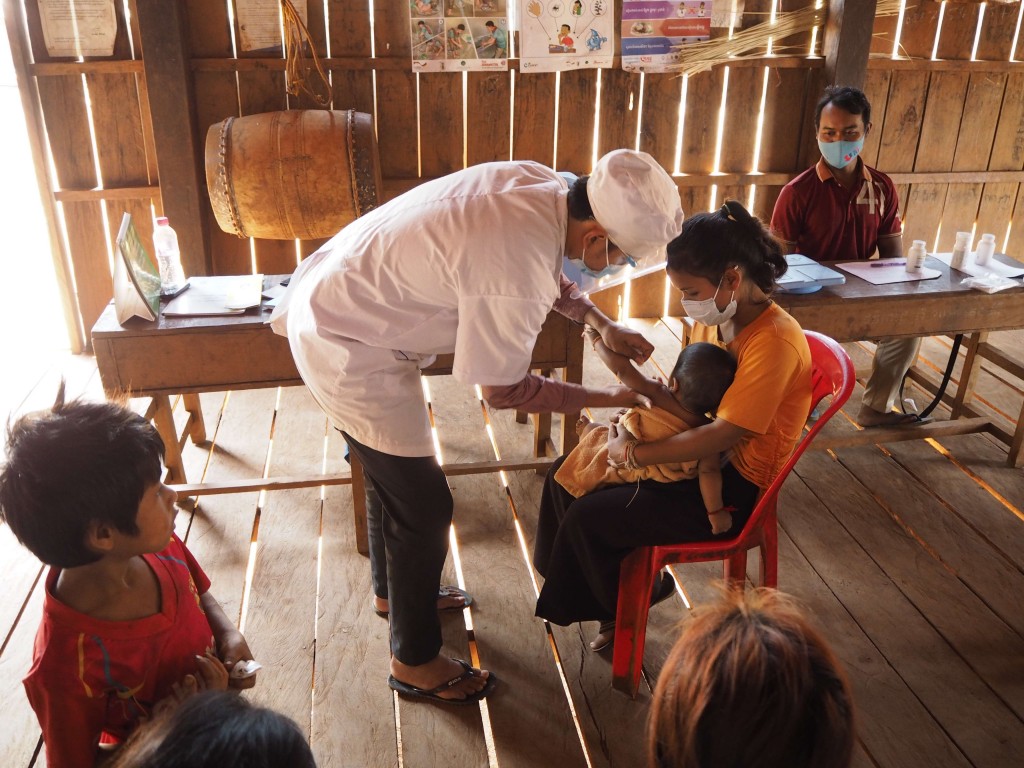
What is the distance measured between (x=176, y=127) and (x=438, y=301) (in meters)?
2.84

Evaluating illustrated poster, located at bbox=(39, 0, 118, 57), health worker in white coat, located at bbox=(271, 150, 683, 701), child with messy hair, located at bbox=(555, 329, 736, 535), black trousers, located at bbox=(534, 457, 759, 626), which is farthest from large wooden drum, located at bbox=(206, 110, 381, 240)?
black trousers, located at bbox=(534, 457, 759, 626)

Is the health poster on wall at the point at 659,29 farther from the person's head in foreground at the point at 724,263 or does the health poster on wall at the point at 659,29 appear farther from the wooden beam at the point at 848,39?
Answer: the person's head in foreground at the point at 724,263

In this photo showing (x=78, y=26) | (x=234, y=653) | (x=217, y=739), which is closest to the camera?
(x=217, y=739)

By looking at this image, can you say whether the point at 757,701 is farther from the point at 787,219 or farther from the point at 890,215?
the point at 890,215

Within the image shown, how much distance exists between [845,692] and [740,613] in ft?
0.47

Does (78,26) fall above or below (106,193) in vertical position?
above

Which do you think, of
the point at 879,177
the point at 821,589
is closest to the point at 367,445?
the point at 821,589

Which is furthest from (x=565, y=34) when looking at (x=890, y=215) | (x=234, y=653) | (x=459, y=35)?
(x=234, y=653)

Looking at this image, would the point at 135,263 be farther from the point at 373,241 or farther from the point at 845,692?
the point at 845,692

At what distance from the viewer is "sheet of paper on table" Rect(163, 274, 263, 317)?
104 inches

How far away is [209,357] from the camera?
2.56 metres

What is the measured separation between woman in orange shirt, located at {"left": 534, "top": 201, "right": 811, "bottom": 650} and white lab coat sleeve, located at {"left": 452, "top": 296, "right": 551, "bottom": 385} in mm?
474

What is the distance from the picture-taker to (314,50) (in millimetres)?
3879

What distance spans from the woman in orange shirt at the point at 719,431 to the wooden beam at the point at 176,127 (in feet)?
9.46
